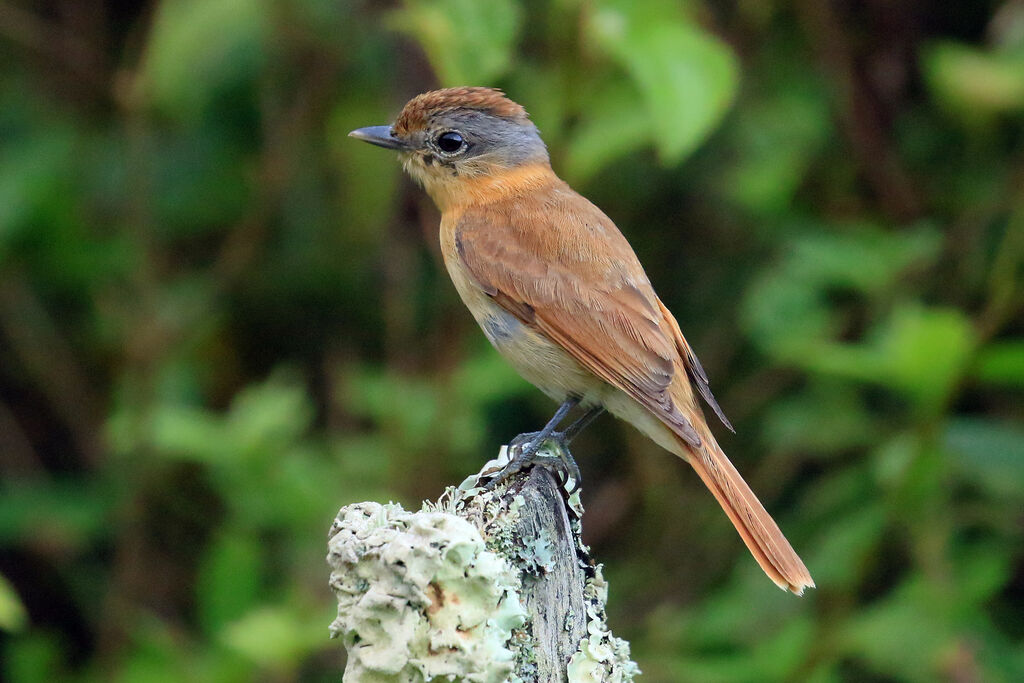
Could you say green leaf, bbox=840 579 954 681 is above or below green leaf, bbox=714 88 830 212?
below

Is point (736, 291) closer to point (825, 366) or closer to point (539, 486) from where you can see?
point (825, 366)

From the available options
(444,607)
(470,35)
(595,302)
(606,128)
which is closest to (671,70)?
(606,128)

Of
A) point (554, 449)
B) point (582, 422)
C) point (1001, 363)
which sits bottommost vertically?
point (554, 449)

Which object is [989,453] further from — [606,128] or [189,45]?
[189,45]

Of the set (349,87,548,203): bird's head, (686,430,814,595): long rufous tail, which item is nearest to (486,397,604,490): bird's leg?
(686,430,814,595): long rufous tail

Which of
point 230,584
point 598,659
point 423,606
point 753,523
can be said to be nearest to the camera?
point 423,606

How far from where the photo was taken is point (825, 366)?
4.00 meters

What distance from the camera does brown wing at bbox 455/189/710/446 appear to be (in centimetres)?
362

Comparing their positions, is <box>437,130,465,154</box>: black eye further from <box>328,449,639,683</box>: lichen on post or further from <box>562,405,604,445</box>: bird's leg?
<box>328,449,639,683</box>: lichen on post

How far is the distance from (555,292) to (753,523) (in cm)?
94

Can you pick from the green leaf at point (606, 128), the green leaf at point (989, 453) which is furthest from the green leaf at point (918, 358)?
the green leaf at point (606, 128)

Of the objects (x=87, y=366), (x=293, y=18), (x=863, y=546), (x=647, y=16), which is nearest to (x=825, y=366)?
(x=863, y=546)

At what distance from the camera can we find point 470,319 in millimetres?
4914

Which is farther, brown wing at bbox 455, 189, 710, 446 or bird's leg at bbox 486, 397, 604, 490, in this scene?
brown wing at bbox 455, 189, 710, 446
